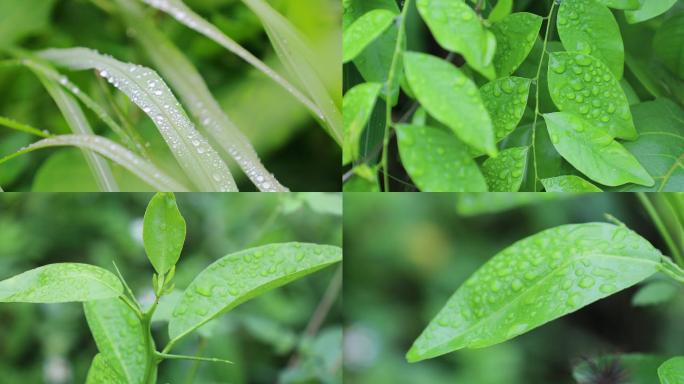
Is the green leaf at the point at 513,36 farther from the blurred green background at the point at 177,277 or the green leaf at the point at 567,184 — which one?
the blurred green background at the point at 177,277

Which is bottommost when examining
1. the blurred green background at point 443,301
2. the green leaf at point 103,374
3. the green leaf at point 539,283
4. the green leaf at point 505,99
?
the blurred green background at point 443,301

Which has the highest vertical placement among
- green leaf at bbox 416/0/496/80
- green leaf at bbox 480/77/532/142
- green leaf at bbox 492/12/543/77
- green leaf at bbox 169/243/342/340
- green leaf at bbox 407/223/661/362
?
green leaf at bbox 416/0/496/80

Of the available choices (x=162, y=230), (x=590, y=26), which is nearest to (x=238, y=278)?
(x=162, y=230)

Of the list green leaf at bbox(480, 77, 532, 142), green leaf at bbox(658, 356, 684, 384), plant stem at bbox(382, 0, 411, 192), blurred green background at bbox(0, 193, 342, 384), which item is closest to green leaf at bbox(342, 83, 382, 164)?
plant stem at bbox(382, 0, 411, 192)

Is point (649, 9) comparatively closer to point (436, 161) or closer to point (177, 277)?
point (436, 161)

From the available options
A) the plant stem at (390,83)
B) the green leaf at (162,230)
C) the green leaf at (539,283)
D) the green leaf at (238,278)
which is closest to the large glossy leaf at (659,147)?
the green leaf at (539,283)

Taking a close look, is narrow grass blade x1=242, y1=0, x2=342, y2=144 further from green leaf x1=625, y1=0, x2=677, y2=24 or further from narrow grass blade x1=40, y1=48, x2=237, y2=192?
green leaf x1=625, y1=0, x2=677, y2=24
